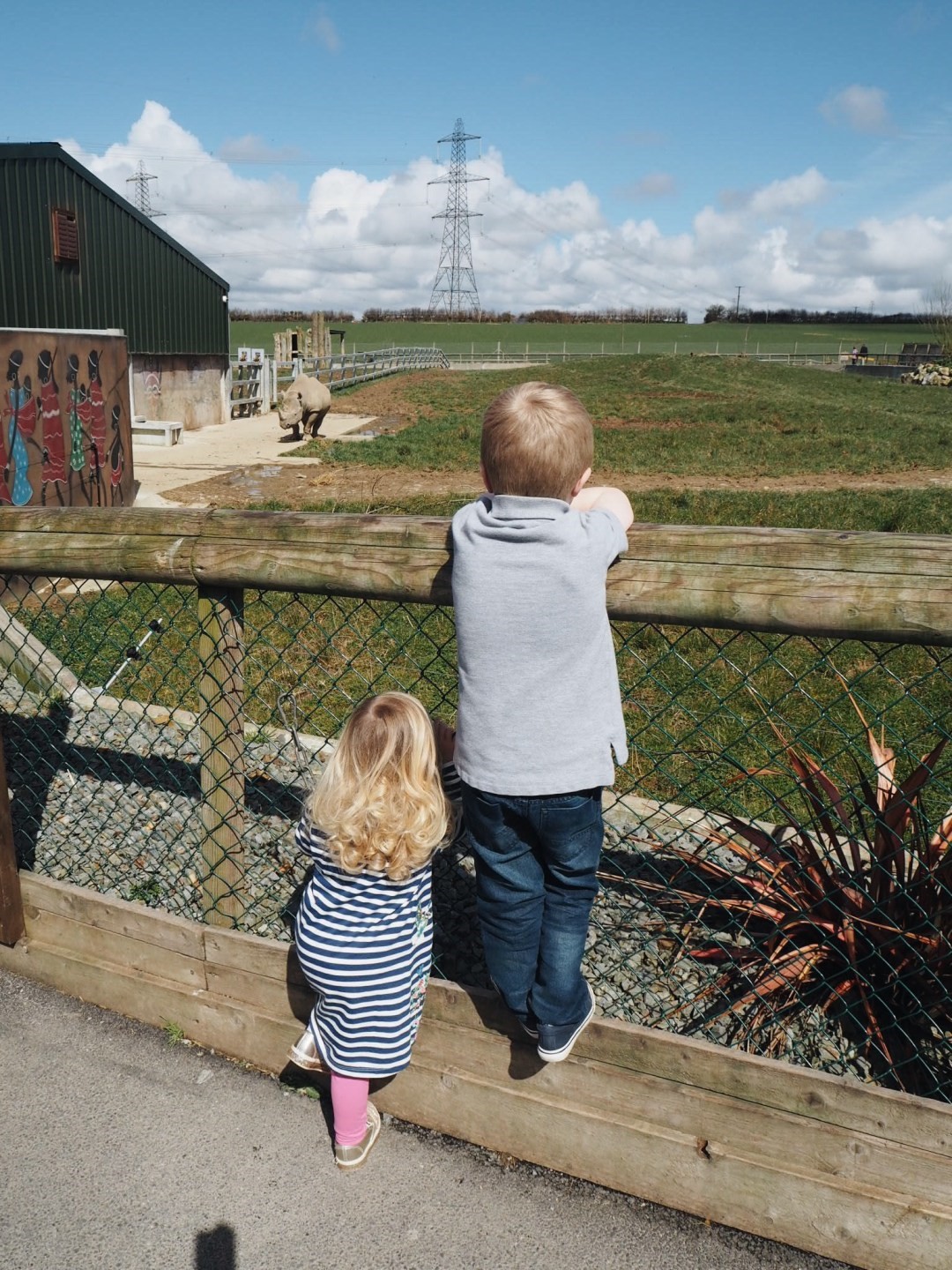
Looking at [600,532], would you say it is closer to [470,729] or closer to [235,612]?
[470,729]

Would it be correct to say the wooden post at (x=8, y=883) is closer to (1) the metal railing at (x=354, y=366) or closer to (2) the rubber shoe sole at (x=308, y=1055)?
(2) the rubber shoe sole at (x=308, y=1055)

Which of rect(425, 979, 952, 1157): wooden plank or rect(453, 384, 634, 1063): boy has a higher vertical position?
rect(453, 384, 634, 1063): boy

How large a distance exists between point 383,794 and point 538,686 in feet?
1.38

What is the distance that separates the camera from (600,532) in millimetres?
1920

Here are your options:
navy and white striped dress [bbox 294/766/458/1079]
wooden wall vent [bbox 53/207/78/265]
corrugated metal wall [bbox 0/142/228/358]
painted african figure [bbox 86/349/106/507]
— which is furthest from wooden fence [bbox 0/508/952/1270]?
wooden wall vent [bbox 53/207/78/265]

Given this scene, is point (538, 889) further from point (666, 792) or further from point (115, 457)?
point (115, 457)

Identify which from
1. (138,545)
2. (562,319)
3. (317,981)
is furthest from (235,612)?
(562,319)

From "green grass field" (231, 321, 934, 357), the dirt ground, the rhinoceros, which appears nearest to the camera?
the dirt ground

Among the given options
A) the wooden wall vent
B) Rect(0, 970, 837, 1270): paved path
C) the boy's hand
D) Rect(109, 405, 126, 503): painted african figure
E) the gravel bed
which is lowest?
Rect(0, 970, 837, 1270): paved path

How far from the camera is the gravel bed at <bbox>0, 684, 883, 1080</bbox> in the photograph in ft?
9.50

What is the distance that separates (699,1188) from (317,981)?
3.05 ft

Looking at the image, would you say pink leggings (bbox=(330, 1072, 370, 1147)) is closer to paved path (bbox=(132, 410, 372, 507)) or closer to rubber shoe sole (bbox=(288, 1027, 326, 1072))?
rubber shoe sole (bbox=(288, 1027, 326, 1072))

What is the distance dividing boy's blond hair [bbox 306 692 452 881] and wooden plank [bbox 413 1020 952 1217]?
50 centimetres

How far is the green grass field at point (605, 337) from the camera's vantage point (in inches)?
2803
